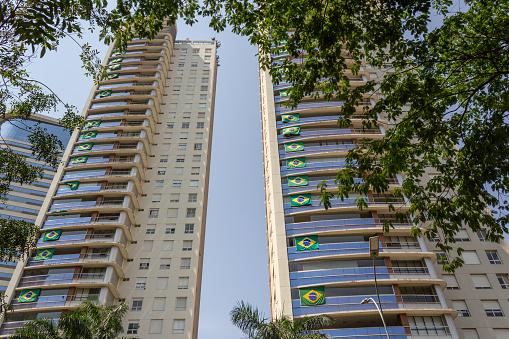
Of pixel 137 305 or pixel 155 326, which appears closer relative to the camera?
pixel 155 326

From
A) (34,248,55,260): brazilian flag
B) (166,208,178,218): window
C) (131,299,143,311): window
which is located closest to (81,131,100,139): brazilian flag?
(166,208,178,218): window

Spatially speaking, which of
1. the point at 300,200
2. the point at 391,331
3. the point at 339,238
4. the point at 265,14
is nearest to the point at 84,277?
the point at 300,200

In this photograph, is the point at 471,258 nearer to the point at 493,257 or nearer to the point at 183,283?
the point at 493,257

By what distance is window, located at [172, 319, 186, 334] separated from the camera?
3441 centimetres

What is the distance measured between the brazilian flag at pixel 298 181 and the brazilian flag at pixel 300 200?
131cm

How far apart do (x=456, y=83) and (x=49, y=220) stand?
40.3 meters

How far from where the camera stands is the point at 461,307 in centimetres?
3347

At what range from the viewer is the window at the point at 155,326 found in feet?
113

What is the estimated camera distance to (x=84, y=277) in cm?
3653

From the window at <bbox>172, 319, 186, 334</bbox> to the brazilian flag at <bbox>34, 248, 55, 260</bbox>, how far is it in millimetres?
13959

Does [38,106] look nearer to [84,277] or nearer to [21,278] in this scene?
[84,277]

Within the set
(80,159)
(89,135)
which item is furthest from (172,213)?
(89,135)

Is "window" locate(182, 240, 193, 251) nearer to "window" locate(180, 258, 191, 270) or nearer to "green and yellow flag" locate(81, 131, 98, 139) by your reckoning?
"window" locate(180, 258, 191, 270)

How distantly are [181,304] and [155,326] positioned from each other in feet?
9.43
